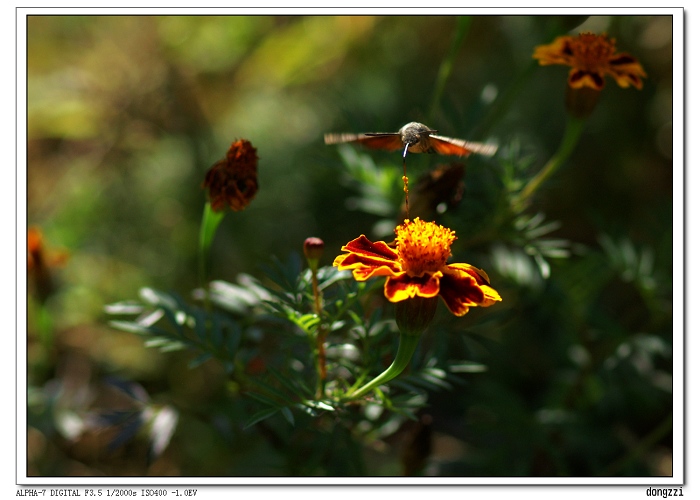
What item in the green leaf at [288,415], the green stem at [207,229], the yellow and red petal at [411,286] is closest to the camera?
the yellow and red petal at [411,286]

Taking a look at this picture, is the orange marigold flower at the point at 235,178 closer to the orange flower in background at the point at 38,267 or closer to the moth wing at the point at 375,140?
the moth wing at the point at 375,140

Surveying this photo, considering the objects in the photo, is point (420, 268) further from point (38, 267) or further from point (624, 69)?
point (38, 267)

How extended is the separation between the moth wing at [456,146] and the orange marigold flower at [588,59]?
204 mm

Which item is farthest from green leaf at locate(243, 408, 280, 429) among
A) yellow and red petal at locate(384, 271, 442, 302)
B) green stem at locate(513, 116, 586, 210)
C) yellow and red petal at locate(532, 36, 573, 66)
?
yellow and red petal at locate(532, 36, 573, 66)

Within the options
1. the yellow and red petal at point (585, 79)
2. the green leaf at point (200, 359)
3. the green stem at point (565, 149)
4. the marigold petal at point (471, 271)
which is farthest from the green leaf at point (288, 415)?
the yellow and red petal at point (585, 79)

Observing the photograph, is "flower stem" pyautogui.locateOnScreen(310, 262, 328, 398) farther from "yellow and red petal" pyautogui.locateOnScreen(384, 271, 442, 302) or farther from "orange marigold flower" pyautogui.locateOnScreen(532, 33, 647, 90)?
"orange marigold flower" pyautogui.locateOnScreen(532, 33, 647, 90)

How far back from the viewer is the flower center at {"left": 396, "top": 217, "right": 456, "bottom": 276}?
0.76 meters

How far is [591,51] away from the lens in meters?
0.98

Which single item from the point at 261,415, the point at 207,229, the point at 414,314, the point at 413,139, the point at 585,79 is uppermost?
the point at 585,79

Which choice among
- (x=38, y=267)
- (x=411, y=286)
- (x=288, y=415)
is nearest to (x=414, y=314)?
(x=411, y=286)

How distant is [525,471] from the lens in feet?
3.90

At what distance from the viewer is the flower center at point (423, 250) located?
29.8 inches

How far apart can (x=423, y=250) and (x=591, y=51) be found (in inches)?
17.3

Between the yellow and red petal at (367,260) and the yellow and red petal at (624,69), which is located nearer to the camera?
the yellow and red petal at (367,260)
